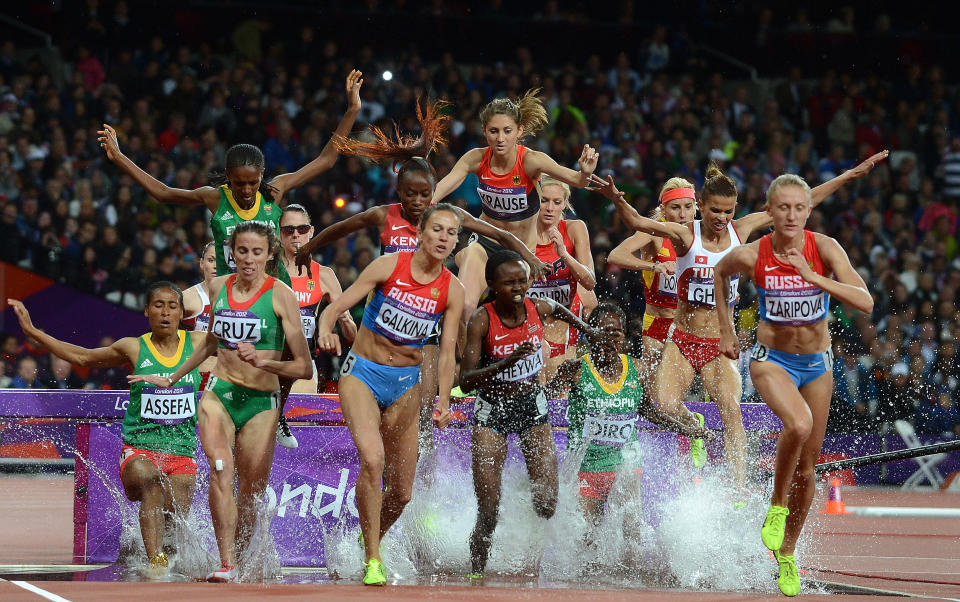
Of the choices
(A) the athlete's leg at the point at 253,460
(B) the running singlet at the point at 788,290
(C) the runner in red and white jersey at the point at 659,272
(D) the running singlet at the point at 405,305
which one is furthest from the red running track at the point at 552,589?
(C) the runner in red and white jersey at the point at 659,272

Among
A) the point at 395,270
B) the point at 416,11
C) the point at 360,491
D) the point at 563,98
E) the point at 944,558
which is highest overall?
the point at 416,11

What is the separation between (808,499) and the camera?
296 inches

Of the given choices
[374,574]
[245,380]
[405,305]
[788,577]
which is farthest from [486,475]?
[788,577]

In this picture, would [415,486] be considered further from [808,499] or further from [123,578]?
[808,499]

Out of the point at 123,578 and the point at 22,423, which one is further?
the point at 22,423

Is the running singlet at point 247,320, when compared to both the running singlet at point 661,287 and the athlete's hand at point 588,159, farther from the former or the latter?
the running singlet at point 661,287

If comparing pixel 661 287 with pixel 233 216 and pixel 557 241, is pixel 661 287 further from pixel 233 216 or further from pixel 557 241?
pixel 233 216

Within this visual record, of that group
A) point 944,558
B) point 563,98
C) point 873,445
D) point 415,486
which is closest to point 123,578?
point 415,486

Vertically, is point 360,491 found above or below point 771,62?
below

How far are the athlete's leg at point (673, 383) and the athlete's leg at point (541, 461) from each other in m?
1.27

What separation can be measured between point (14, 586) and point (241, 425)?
1.56 meters

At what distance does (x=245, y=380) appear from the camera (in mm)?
7551

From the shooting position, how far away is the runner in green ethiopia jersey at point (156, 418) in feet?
26.7

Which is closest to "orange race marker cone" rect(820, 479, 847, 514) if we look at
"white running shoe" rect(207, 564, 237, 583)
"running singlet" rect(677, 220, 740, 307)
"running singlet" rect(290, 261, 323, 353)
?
"running singlet" rect(677, 220, 740, 307)
